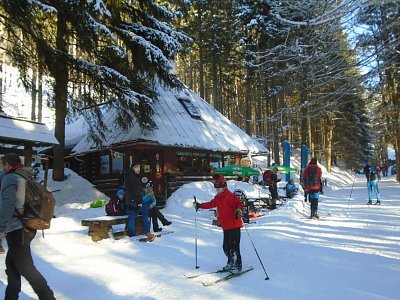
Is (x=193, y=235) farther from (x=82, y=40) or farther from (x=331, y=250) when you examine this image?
(x=82, y=40)

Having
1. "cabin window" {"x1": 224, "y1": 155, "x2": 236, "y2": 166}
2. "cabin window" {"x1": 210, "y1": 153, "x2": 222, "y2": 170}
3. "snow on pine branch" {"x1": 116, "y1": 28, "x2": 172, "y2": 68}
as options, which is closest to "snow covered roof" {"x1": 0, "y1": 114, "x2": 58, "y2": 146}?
"snow on pine branch" {"x1": 116, "y1": 28, "x2": 172, "y2": 68}

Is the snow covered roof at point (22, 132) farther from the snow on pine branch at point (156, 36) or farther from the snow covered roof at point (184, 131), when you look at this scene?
the snow on pine branch at point (156, 36)

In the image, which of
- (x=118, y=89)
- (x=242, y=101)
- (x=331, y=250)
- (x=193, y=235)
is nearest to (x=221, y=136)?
(x=118, y=89)

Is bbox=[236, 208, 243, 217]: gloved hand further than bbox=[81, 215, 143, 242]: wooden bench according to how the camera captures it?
No

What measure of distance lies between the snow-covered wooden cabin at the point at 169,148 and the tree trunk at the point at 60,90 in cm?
205

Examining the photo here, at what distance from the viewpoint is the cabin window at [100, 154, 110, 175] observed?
2100 centimetres

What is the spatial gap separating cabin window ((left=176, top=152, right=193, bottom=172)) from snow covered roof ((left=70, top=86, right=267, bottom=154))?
1.08m

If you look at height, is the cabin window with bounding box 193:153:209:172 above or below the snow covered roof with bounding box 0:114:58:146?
below

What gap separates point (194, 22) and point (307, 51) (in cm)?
1819

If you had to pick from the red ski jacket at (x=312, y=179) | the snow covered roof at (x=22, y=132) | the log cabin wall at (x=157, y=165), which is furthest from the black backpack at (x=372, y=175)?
the snow covered roof at (x=22, y=132)

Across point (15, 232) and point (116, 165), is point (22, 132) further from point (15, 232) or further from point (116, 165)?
point (116, 165)

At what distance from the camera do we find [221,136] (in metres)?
22.5

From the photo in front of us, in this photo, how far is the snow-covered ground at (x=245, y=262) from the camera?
562 centimetres

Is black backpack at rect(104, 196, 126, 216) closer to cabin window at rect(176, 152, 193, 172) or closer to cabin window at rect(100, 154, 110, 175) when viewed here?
cabin window at rect(176, 152, 193, 172)
